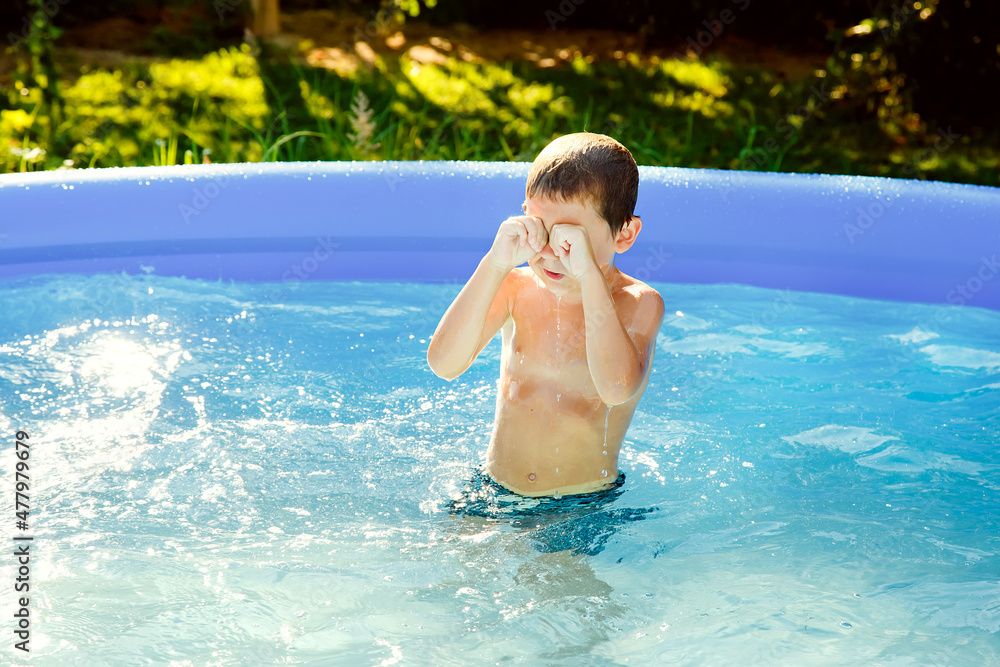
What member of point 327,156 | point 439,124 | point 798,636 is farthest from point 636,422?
point 439,124

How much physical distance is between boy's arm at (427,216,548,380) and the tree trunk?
18.0 ft

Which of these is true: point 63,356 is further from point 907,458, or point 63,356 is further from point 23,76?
point 23,76

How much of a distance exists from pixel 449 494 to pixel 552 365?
0.45 m

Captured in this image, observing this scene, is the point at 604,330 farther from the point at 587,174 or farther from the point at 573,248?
the point at 587,174

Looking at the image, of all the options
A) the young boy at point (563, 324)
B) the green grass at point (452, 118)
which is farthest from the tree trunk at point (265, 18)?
the young boy at point (563, 324)

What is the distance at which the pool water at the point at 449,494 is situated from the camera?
209cm

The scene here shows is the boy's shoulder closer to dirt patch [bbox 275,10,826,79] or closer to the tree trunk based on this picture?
dirt patch [bbox 275,10,826,79]

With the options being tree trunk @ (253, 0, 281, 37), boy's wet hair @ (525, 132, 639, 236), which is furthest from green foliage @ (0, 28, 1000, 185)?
boy's wet hair @ (525, 132, 639, 236)

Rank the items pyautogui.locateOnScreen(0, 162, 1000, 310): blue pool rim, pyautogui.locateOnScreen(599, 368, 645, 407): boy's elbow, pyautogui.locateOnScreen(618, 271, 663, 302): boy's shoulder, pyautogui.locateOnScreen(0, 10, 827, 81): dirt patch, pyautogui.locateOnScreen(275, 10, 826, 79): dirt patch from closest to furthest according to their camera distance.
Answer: pyautogui.locateOnScreen(599, 368, 645, 407): boy's elbow
pyautogui.locateOnScreen(618, 271, 663, 302): boy's shoulder
pyautogui.locateOnScreen(0, 162, 1000, 310): blue pool rim
pyautogui.locateOnScreen(0, 10, 827, 81): dirt patch
pyautogui.locateOnScreen(275, 10, 826, 79): dirt patch

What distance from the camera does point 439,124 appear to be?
5750 mm

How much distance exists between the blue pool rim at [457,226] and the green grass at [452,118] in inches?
30.5

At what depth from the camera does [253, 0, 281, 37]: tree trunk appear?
714 cm

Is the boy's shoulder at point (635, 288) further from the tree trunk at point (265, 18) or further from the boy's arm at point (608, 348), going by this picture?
the tree trunk at point (265, 18)

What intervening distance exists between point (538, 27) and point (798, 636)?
6.74m
